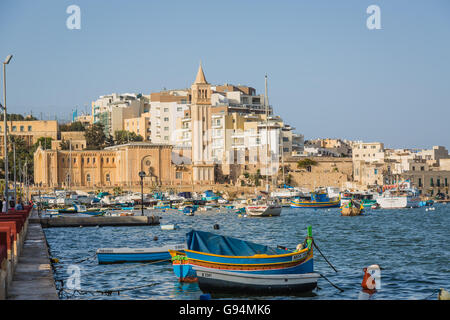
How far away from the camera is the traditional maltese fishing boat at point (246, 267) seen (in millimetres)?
19969

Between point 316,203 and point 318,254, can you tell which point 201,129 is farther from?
point 318,254

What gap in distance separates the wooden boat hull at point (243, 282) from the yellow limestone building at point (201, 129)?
86234 millimetres

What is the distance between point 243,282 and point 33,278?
5.68m

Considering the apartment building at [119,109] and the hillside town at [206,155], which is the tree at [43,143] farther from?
the apartment building at [119,109]

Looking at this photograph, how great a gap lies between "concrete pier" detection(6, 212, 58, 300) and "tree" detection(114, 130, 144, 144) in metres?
96.7


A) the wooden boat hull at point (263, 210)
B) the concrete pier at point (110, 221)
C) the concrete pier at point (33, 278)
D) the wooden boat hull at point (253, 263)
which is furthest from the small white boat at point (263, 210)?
Result: the wooden boat hull at point (253, 263)

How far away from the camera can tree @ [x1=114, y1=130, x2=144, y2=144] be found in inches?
4882

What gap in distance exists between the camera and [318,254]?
1298 inches

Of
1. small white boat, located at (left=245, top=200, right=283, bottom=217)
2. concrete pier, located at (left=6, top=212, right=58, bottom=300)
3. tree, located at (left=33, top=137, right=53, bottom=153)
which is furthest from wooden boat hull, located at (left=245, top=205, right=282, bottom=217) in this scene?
tree, located at (left=33, top=137, right=53, bottom=153)

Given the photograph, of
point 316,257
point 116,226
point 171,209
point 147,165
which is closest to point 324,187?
point 147,165

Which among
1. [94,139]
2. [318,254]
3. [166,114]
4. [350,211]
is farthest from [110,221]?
[166,114]

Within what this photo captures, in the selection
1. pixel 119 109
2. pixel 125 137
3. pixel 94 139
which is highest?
pixel 119 109
